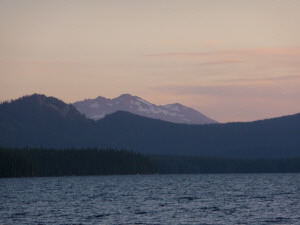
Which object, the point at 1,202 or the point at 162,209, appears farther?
the point at 1,202

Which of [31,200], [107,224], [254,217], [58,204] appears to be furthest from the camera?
[31,200]

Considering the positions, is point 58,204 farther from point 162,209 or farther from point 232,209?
point 232,209

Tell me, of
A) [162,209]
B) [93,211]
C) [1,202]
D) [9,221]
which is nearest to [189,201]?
[162,209]

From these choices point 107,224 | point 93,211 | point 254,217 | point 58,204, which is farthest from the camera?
point 58,204

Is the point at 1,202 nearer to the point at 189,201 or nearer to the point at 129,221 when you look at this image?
the point at 189,201

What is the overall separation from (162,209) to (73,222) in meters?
19.7

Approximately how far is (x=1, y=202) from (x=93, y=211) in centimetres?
2574

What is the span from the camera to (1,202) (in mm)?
108375

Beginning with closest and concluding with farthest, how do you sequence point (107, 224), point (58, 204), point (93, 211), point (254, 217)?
point (107, 224) → point (254, 217) → point (93, 211) → point (58, 204)

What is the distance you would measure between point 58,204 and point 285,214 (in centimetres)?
3652

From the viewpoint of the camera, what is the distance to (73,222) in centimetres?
7456

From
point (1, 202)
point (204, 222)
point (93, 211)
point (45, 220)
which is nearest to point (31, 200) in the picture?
point (1, 202)

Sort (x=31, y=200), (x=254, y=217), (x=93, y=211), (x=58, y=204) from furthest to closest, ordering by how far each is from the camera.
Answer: (x=31, y=200)
(x=58, y=204)
(x=93, y=211)
(x=254, y=217)

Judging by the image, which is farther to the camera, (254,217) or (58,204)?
(58,204)
